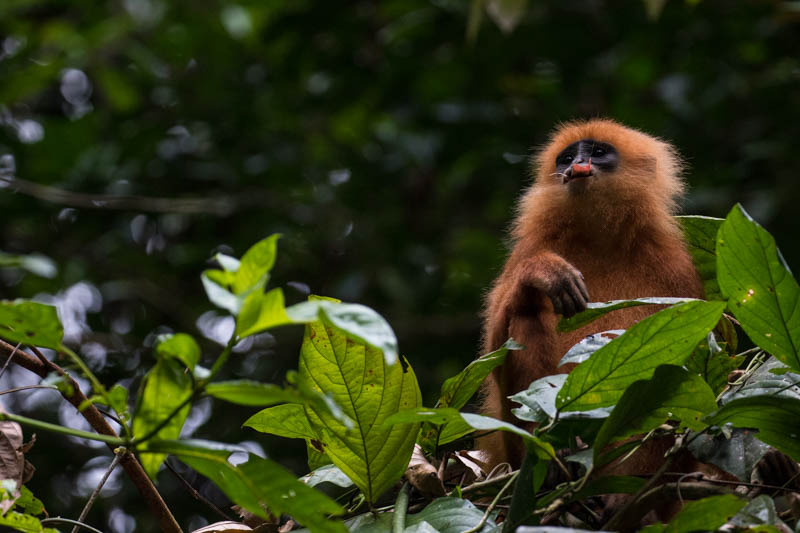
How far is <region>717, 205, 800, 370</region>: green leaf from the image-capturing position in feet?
7.11

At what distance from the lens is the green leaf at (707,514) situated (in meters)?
1.98

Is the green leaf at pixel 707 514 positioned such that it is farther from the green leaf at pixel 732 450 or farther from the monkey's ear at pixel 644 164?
the monkey's ear at pixel 644 164

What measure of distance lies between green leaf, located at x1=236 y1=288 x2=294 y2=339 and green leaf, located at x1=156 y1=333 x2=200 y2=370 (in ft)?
0.43

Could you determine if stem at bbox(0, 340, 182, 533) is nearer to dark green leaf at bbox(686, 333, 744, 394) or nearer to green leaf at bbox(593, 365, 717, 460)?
green leaf at bbox(593, 365, 717, 460)

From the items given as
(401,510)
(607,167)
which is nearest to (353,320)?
(401,510)

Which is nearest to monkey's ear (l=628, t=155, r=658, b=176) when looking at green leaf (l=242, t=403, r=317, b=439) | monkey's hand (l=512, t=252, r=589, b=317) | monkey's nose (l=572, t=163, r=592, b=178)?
monkey's nose (l=572, t=163, r=592, b=178)

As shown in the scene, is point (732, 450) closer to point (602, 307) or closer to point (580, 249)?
point (602, 307)

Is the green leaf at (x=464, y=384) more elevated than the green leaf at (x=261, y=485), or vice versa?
the green leaf at (x=261, y=485)

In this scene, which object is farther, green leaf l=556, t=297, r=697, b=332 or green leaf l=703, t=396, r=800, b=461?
green leaf l=556, t=297, r=697, b=332

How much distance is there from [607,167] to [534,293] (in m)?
1.16

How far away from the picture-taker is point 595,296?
4.19 meters

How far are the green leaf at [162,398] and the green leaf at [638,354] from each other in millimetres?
914

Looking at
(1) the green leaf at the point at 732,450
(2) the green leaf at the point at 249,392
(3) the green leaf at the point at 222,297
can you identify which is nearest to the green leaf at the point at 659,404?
(1) the green leaf at the point at 732,450

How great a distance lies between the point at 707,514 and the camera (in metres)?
1.99
